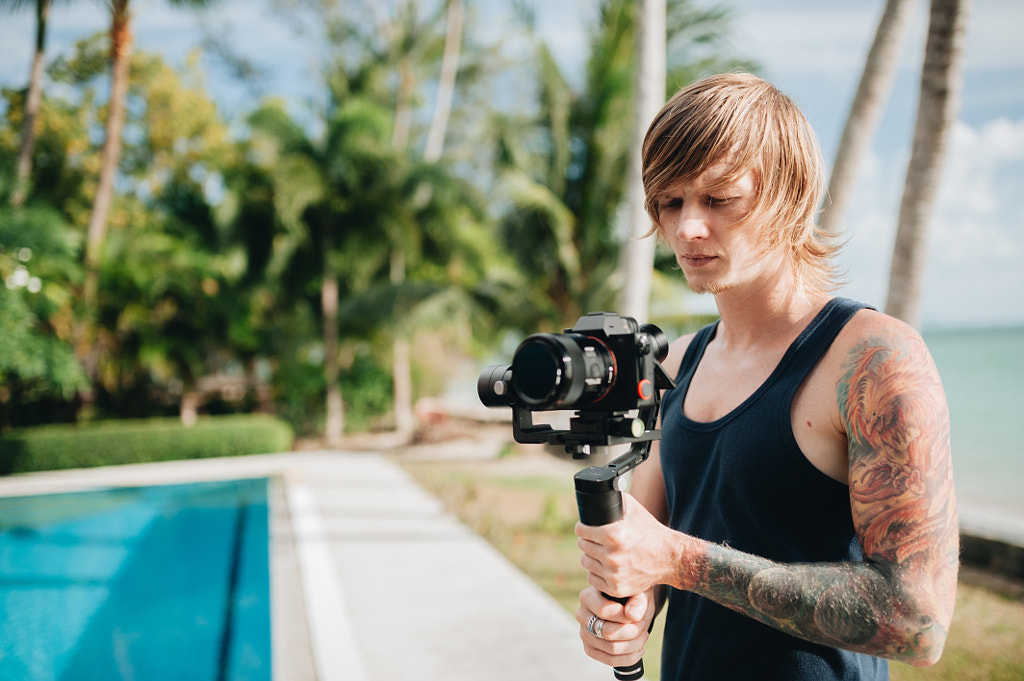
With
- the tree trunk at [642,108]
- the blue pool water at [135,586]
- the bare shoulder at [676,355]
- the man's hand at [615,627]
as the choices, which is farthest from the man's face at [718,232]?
the blue pool water at [135,586]

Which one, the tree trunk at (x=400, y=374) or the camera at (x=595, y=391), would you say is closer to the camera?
the camera at (x=595, y=391)

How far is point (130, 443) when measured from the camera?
35.0ft

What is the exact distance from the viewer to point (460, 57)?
Answer: 17094mm

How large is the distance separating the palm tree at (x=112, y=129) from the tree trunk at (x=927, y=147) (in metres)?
11.7

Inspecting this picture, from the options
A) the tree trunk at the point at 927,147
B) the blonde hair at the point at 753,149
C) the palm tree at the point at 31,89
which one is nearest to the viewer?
the blonde hair at the point at 753,149

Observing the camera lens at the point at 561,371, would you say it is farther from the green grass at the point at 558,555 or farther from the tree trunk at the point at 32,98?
the tree trunk at the point at 32,98

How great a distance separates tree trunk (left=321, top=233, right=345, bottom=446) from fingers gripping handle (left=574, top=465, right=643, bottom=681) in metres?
12.6

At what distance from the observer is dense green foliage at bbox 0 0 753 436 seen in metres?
8.77

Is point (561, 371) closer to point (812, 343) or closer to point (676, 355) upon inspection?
point (812, 343)

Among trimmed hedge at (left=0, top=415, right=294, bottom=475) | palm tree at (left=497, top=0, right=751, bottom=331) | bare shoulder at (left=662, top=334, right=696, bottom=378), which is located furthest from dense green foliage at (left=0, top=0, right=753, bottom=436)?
bare shoulder at (left=662, top=334, right=696, bottom=378)

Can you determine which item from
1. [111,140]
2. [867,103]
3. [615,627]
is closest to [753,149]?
[615,627]

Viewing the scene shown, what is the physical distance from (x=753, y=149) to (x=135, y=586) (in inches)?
261

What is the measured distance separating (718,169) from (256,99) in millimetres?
16415

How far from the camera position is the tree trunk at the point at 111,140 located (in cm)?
1050
